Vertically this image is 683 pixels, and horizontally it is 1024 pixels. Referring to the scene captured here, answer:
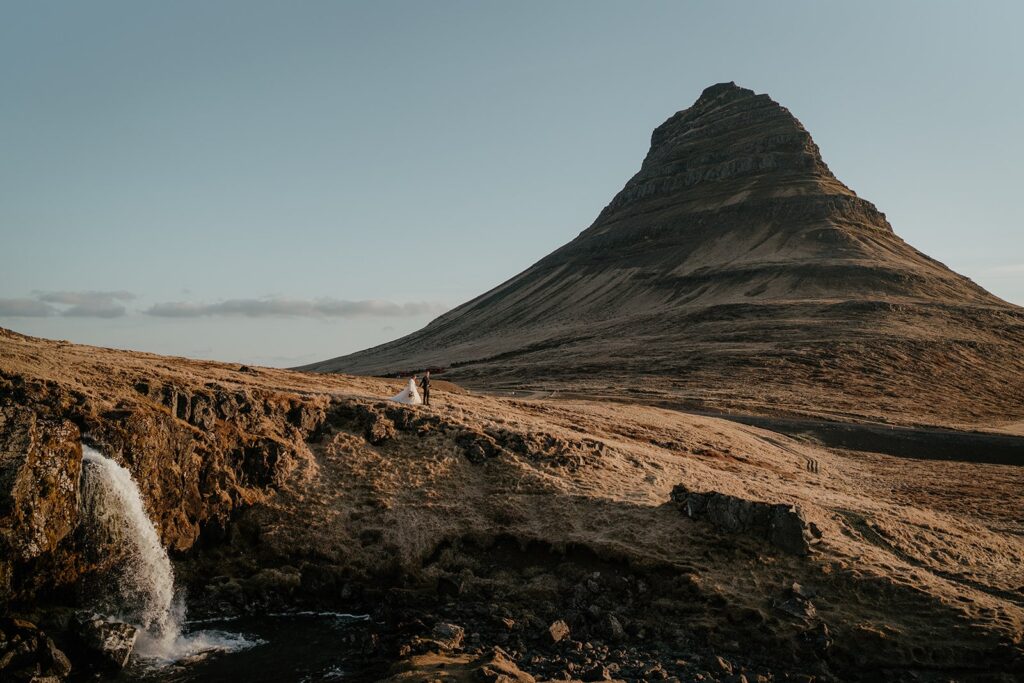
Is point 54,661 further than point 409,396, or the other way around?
point 409,396

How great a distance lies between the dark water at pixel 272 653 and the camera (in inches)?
715

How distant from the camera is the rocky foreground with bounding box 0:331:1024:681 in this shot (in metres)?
18.7

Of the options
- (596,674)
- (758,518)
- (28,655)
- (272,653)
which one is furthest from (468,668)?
(758,518)

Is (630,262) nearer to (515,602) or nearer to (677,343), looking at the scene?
(677,343)

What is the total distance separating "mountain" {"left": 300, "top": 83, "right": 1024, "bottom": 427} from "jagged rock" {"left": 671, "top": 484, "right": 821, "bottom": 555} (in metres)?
43.6

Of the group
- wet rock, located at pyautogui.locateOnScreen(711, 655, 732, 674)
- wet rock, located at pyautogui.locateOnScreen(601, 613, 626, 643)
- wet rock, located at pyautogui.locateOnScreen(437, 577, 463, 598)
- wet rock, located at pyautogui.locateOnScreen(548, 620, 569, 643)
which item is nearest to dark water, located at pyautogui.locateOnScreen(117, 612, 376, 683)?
wet rock, located at pyautogui.locateOnScreen(437, 577, 463, 598)

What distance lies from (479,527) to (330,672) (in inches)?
314

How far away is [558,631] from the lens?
786 inches

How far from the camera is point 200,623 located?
21.0 meters

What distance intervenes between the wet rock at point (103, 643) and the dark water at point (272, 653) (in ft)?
1.28

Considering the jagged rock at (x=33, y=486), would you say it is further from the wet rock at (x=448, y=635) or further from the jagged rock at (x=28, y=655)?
the wet rock at (x=448, y=635)

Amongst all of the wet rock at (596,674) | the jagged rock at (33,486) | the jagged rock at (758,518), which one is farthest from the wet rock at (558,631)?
the jagged rock at (33,486)

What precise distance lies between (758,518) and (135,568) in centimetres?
1954

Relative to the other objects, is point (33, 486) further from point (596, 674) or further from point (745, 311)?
point (745, 311)
